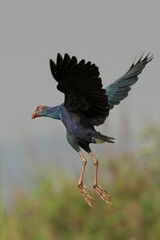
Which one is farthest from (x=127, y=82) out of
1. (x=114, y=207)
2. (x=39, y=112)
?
(x=114, y=207)

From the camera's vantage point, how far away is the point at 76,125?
15.6ft

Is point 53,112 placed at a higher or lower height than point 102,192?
higher

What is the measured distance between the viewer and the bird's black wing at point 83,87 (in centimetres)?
491

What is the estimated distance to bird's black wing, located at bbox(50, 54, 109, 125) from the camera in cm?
491

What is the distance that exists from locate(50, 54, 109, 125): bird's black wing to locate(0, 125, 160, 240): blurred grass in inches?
679

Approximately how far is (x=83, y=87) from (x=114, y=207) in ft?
59.8

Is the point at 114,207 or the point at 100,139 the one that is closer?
the point at 100,139

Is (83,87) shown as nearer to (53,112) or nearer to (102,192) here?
(53,112)

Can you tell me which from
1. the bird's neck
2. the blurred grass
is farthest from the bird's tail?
the blurred grass

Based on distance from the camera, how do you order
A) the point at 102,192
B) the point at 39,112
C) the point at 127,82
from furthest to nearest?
the point at 127,82, the point at 39,112, the point at 102,192

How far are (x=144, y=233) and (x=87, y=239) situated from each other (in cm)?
164

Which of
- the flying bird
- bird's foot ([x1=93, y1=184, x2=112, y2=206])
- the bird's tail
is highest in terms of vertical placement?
the flying bird

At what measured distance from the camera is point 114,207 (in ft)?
75.5

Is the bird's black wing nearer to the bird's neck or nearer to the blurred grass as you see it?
the bird's neck
